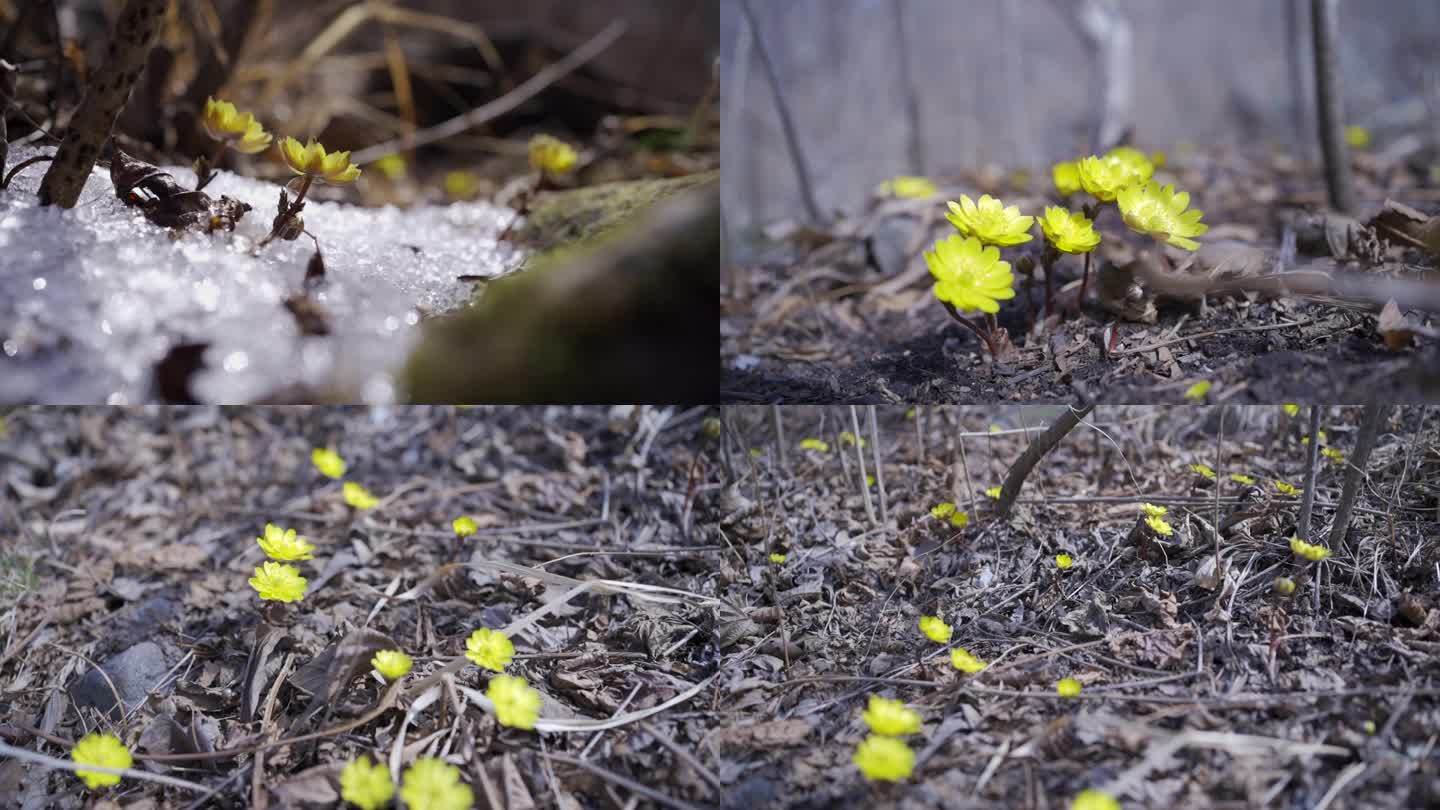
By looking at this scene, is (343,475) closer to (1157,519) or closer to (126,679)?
(126,679)

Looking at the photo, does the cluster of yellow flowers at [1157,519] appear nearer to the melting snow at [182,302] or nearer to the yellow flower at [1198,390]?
the yellow flower at [1198,390]

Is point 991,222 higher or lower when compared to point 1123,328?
higher

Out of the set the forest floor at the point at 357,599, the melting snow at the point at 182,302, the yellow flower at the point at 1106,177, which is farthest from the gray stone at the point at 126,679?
the yellow flower at the point at 1106,177

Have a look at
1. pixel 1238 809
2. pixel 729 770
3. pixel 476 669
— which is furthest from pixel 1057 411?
pixel 476 669

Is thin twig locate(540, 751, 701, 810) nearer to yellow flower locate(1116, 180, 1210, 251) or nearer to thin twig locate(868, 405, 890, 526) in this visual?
thin twig locate(868, 405, 890, 526)

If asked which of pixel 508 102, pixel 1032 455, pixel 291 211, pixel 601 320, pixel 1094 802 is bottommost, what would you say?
pixel 1094 802

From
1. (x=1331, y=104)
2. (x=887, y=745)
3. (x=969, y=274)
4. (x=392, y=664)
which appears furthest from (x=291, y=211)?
(x=1331, y=104)
